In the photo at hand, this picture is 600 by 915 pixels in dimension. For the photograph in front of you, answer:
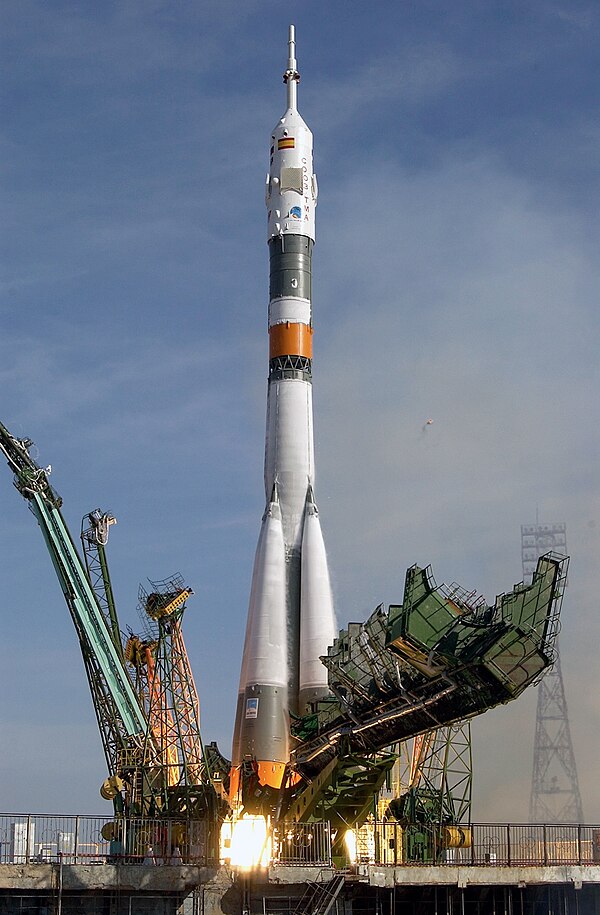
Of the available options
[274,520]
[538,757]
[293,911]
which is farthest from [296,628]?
[538,757]

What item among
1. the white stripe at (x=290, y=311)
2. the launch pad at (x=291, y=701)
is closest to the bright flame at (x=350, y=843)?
the launch pad at (x=291, y=701)

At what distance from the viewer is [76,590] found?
70.2 m

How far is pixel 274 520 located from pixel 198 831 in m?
A: 14.6

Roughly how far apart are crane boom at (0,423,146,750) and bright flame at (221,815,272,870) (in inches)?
489

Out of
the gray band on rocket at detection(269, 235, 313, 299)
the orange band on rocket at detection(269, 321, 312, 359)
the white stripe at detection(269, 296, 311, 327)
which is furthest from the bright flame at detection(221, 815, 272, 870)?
Result: the gray band on rocket at detection(269, 235, 313, 299)

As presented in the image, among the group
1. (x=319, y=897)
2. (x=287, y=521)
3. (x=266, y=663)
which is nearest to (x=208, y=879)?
(x=319, y=897)

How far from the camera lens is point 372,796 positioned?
5744 centimetres

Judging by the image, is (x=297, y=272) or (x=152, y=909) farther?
(x=297, y=272)

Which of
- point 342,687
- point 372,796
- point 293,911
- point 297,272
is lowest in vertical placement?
point 293,911

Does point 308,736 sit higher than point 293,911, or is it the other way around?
point 308,736

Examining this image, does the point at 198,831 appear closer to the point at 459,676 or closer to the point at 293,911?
the point at 293,911

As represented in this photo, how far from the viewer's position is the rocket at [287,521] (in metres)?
60.6

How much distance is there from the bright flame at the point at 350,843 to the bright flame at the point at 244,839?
3.92 meters

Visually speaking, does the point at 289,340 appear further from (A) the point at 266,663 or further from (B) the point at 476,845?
(B) the point at 476,845
